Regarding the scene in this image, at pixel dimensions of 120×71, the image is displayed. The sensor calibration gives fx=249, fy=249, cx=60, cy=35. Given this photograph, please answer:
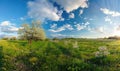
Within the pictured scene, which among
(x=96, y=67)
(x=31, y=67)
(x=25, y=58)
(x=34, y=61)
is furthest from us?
(x=25, y=58)

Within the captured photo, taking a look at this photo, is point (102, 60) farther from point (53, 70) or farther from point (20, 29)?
point (20, 29)

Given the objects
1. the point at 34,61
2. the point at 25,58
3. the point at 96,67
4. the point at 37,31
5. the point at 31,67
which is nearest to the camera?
the point at 96,67

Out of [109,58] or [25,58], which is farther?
[25,58]

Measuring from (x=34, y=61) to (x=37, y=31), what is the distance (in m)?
32.2

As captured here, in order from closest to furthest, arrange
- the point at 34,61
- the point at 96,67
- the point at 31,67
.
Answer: the point at 96,67, the point at 31,67, the point at 34,61

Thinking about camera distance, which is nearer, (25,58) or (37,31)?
(25,58)

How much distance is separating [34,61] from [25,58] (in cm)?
269

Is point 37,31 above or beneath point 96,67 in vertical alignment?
above

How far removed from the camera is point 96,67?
2378 centimetres

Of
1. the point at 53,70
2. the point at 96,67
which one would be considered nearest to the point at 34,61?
the point at 53,70

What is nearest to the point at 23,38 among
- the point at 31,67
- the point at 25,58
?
the point at 25,58

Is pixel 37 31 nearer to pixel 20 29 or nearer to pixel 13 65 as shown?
pixel 20 29

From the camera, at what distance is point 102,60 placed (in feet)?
86.2

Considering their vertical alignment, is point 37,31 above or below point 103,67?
above
